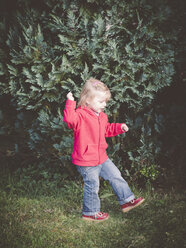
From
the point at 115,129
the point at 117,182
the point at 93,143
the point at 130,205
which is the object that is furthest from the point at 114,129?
the point at 130,205

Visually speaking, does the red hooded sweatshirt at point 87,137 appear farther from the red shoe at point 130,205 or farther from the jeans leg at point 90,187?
the red shoe at point 130,205

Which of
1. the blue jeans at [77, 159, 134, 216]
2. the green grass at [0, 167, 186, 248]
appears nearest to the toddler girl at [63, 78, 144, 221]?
the blue jeans at [77, 159, 134, 216]

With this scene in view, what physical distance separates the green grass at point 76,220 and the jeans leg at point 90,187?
19 cm

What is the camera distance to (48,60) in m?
3.98

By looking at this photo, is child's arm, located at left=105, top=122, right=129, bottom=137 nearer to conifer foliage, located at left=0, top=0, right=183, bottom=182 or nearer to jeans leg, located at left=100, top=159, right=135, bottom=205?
jeans leg, located at left=100, top=159, right=135, bottom=205

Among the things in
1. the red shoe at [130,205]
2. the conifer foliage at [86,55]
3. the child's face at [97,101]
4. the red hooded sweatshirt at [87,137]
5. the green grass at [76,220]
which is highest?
the conifer foliage at [86,55]

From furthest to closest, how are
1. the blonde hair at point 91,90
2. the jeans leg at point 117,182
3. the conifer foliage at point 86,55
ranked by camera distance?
the conifer foliage at point 86,55
the jeans leg at point 117,182
the blonde hair at point 91,90

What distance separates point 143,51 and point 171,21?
734 mm

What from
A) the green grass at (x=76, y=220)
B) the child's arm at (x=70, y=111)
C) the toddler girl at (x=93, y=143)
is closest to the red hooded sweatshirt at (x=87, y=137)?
the toddler girl at (x=93, y=143)

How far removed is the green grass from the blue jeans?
0.76ft

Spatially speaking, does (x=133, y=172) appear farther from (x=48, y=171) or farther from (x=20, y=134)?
(x=20, y=134)

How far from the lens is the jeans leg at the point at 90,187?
3.48m

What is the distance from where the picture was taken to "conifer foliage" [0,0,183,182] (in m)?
3.92

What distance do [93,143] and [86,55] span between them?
53.5 inches
